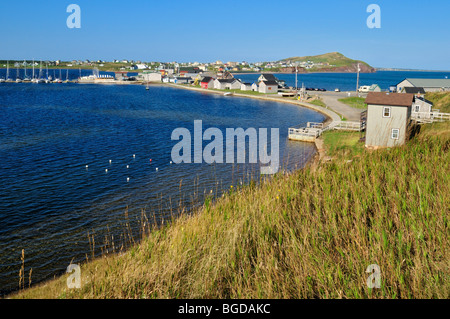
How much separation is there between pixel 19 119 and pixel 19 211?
42.7 metres

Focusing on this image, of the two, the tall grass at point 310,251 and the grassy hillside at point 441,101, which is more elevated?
the grassy hillside at point 441,101

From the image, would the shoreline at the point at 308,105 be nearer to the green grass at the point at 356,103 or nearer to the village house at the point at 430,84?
the green grass at the point at 356,103

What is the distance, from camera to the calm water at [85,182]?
16734 mm

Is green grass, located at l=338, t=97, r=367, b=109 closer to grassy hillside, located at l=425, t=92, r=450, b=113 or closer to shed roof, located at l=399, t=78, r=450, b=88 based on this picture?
grassy hillside, located at l=425, t=92, r=450, b=113

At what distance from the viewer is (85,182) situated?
26.1m

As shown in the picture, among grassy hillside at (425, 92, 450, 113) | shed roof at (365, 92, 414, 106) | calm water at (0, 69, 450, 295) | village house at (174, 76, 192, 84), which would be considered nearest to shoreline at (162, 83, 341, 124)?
calm water at (0, 69, 450, 295)

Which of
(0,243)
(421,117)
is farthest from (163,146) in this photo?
(421,117)

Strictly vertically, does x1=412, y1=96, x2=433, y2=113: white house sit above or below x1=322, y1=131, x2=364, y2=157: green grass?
above

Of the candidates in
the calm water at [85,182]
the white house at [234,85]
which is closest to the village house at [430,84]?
the calm water at [85,182]

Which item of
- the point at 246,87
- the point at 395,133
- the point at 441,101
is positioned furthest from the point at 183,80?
the point at 395,133

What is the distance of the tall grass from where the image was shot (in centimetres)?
622

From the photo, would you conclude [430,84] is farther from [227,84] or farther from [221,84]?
[221,84]

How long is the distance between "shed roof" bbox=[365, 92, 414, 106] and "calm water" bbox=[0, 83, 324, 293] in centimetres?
764

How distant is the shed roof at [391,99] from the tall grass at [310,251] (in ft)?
72.5
